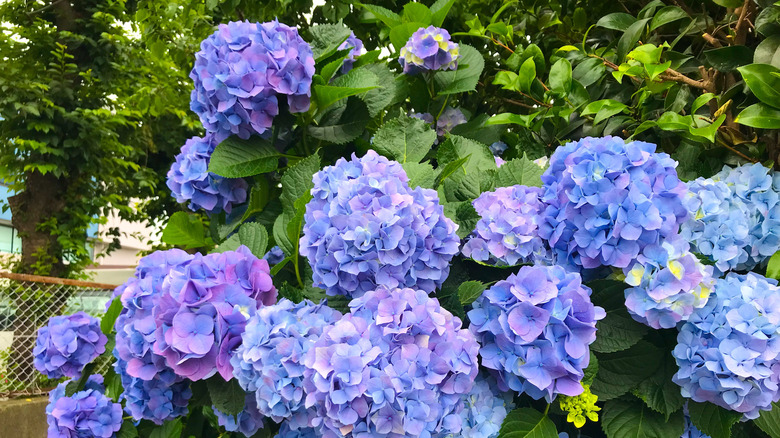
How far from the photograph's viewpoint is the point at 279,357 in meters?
0.68

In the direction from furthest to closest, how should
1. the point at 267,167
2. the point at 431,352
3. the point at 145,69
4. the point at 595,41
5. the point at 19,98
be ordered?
Result: 1. the point at 145,69
2. the point at 19,98
3. the point at 595,41
4. the point at 267,167
5. the point at 431,352

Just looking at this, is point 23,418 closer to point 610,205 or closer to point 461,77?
point 461,77

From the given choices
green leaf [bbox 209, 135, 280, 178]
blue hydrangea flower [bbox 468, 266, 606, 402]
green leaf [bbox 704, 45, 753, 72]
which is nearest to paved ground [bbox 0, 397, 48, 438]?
green leaf [bbox 209, 135, 280, 178]

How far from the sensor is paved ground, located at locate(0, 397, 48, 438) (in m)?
3.51

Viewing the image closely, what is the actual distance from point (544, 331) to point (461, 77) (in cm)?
72

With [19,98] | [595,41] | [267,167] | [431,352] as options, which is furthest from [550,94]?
[19,98]

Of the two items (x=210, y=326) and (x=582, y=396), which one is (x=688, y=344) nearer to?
(x=582, y=396)

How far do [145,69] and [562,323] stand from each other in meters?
5.33

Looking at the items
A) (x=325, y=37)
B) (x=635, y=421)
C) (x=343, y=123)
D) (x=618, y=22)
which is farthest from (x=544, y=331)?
(x=618, y=22)

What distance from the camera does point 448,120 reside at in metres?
1.33

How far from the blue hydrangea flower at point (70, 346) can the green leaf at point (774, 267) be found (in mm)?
1316

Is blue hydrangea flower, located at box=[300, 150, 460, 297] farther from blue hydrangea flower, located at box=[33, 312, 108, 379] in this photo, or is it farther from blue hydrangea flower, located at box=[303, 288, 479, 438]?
Answer: blue hydrangea flower, located at box=[33, 312, 108, 379]

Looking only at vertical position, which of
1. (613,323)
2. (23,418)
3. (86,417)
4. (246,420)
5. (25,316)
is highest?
(613,323)

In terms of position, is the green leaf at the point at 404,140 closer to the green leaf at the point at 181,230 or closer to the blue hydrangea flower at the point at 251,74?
the blue hydrangea flower at the point at 251,74
